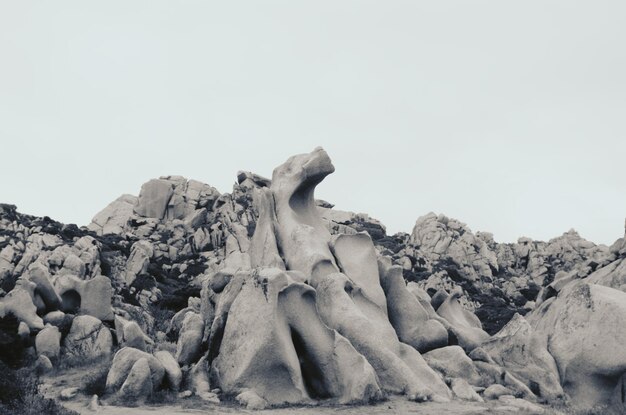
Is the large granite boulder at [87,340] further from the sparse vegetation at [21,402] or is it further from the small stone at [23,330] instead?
the sparse vegetation at [21,402]

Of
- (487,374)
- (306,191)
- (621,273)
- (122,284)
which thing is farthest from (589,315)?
(122,284)

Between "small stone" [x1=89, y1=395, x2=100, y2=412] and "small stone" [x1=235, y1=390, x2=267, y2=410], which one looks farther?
"small stone" [x1=235, y1=390, x2=267, y2=410]

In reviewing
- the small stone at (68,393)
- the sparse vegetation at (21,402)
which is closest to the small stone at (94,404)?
the sparse vegetation at (21,402)

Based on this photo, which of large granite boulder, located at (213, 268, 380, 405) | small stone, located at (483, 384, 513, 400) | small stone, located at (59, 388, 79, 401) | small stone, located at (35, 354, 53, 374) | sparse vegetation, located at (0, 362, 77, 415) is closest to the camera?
sparse vegetation, located at (0, 362, 77, 415)

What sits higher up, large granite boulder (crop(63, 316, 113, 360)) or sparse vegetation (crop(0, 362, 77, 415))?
large granite boulder (crop(63, 316, 113, 360))

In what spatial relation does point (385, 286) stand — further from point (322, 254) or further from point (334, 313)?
point (334, 313)

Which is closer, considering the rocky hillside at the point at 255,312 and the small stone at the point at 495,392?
the rocky hillside at the point at 255,312

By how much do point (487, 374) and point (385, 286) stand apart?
5325 millimetres

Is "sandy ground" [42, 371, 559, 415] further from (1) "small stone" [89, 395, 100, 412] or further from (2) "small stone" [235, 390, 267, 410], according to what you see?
(2) "small stone" [235, 390, 267, 410]

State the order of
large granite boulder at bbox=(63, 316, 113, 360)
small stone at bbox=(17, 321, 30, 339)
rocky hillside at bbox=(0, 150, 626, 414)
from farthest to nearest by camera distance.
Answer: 1. large granite boulder at bbox=(63, 316, 113, 360)
2. small stone at bbox=(17, 321, 30, 339)
3. rocky hillside at bbox=(0, 150, 626, 414)

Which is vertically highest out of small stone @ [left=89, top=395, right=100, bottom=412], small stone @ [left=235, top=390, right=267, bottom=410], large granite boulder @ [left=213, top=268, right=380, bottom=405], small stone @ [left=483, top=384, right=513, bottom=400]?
large granite boulder @ [left=213, top=268, right=380, bottom=405]

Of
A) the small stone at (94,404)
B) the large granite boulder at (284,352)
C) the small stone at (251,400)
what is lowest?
the small stone at (94,404)

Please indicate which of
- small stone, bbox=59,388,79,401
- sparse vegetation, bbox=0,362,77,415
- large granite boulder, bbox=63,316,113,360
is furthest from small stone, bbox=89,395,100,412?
large granite boulder, bbox=63,316,113,360

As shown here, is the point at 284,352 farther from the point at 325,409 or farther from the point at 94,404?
the point at 94,404
